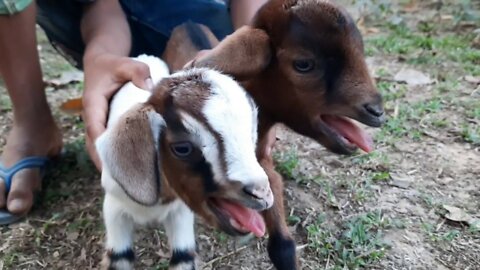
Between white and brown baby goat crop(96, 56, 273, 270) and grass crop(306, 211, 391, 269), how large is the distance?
2.29ft

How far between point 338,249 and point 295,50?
769 mm

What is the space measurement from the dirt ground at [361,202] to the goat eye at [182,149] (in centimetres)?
78

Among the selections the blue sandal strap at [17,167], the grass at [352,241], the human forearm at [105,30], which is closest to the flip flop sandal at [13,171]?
the blue sandal strap at [17,167]

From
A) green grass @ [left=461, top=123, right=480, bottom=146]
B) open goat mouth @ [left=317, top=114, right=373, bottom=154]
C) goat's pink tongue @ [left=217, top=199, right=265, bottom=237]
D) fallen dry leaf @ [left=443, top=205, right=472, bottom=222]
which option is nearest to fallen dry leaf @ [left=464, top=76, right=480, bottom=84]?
green grass @ [left=461, top=123, right=480, bottom=146]

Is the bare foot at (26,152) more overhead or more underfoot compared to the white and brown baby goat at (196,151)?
more underfoot

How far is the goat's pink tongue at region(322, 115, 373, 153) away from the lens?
95.2 inches

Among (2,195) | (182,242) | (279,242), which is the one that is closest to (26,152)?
(2,195)

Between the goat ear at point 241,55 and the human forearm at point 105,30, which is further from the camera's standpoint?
the human forearm at point 105,30

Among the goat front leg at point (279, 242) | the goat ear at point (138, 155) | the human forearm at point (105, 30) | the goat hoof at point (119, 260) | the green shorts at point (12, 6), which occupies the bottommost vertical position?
the goat hoof at point (119, 260)

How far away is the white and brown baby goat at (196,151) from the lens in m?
1.93

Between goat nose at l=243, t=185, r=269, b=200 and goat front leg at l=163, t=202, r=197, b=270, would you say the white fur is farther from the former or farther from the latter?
goat front leg at l=163, t=202, r=197, b=270

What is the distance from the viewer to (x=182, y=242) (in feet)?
8.20

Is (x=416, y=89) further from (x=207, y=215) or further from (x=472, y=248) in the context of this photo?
(x=207, y=215)

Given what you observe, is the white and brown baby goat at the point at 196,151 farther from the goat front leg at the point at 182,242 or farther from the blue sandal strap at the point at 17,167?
the blue sandal strap at the point at 17,167
